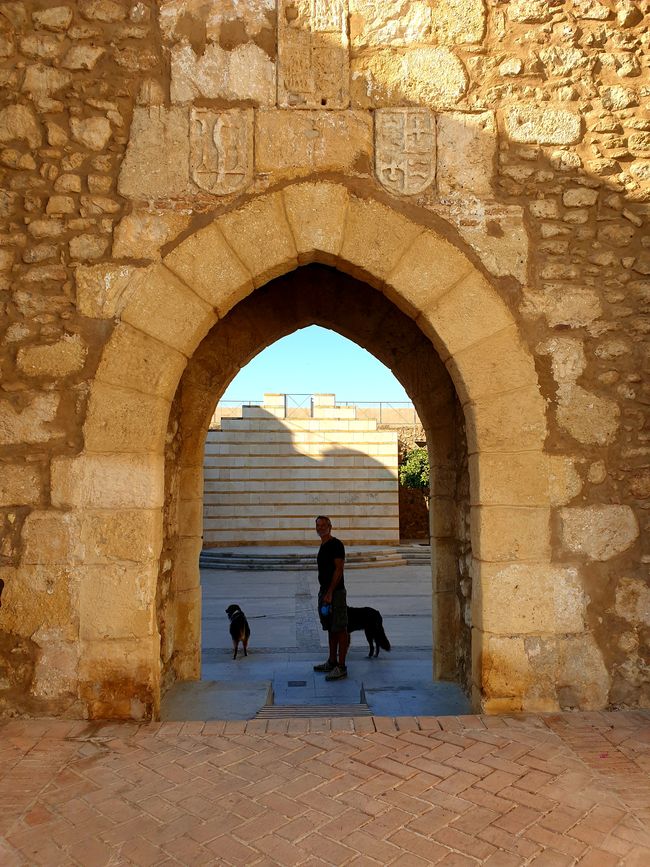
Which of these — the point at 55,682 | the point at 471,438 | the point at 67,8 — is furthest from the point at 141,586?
the point at 67,8

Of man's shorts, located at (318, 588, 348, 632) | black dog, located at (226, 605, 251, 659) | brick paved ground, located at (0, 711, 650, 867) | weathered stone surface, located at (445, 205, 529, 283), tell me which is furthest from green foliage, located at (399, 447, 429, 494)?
brick paved ground, located at (0, 711, 650, 867)

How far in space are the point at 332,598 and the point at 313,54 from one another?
13.5ft

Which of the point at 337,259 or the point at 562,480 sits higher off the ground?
the point at 337,259

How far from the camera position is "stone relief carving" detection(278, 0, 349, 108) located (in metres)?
3.76

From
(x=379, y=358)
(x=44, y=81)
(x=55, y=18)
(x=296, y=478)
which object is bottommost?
(x=296, y=478)

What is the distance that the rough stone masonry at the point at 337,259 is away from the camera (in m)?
3.50

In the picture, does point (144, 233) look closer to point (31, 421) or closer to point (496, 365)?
point (31, 421)

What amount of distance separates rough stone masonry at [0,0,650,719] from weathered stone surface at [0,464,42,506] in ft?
0.04

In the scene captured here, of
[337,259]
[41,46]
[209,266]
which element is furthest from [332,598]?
[41,46]

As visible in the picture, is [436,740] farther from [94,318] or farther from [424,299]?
[94,318]

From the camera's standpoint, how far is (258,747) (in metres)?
3.05

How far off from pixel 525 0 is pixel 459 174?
1.11 meters

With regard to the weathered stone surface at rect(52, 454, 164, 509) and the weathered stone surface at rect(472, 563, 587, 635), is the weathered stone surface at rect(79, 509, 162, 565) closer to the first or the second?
the weathered stone surface at rect(52, 454, 164, 509)

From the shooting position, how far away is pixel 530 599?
355 centimetres
